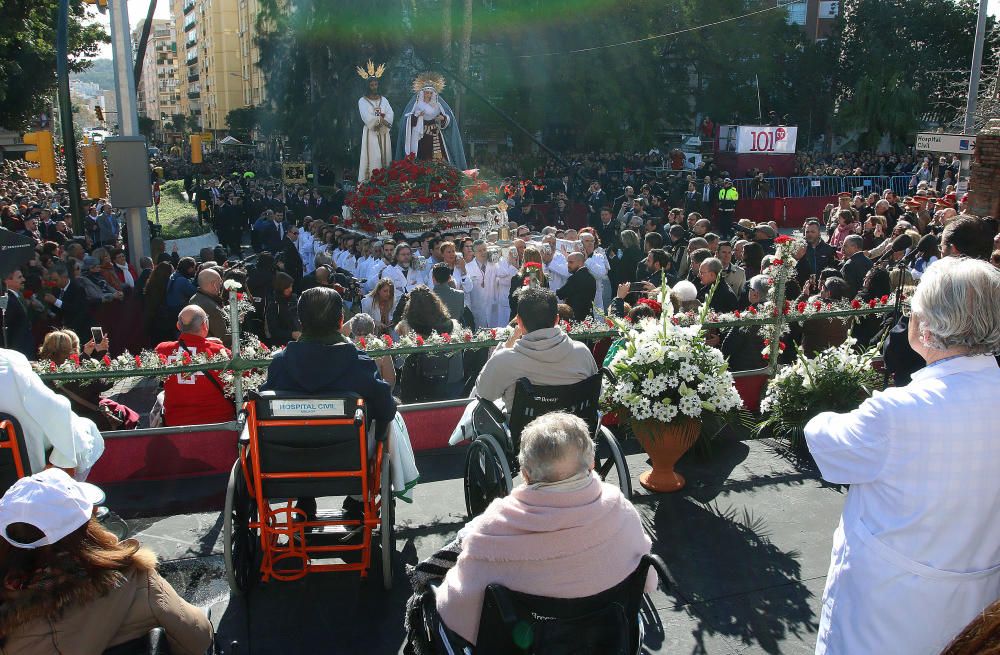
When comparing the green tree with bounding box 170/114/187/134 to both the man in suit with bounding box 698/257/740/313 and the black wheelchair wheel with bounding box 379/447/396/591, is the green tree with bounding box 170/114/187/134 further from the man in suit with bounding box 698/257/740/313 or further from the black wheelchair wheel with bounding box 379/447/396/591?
the black wheelchair wheel with bounding box 379/447/396/591

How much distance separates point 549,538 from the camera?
2912 millimetres

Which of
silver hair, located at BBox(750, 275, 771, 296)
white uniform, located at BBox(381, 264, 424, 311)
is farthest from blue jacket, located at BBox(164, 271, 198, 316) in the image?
silver hair, located at BBox(750, 275, 771, 296)

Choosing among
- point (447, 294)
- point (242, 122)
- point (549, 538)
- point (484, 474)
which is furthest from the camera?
point (242, 122)

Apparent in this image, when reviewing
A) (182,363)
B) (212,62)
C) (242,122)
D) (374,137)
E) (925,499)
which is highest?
(212,62)

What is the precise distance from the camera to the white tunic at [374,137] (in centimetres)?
1838

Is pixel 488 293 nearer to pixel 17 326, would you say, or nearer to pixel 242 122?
pixel 17 326

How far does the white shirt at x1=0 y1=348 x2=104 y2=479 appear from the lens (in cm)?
411

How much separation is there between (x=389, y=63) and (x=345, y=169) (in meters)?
5.66

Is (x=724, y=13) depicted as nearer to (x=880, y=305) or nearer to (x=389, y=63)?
(x=389, y=63)

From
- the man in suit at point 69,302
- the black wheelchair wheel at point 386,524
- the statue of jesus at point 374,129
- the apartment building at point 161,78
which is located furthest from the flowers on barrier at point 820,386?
the apartment building at point 161,78

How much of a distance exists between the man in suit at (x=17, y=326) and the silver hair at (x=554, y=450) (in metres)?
6.96

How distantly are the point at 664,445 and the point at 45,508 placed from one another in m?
4.17

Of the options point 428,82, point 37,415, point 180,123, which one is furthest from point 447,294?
A: point 180,123

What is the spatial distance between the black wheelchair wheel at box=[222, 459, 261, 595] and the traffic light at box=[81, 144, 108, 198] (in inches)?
319
